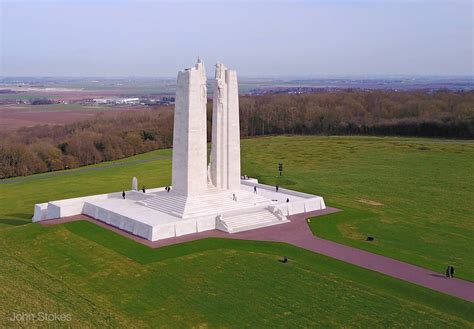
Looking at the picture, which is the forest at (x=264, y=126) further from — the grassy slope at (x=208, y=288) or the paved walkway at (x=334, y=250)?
the grassy slope at (x=208, y=288)

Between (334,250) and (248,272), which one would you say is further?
(334,250)

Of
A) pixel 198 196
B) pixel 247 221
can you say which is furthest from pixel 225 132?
pixel 247 221

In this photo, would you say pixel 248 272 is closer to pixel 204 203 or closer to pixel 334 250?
pixel 334 250

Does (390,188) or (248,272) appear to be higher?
(390,188)

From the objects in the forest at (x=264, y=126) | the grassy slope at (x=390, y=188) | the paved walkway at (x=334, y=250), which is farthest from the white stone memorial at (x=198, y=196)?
the forest at (x=264, y=126)

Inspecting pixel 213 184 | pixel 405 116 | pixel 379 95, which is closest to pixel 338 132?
pixel 405 116

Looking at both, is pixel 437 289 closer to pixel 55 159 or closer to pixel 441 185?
pixel 441 185

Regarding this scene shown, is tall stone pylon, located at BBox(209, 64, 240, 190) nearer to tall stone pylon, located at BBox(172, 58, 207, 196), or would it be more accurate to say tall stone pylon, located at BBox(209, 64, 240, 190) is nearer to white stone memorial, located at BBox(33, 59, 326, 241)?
white stone memorial, located at BBox(33, 59, 326, 241)
